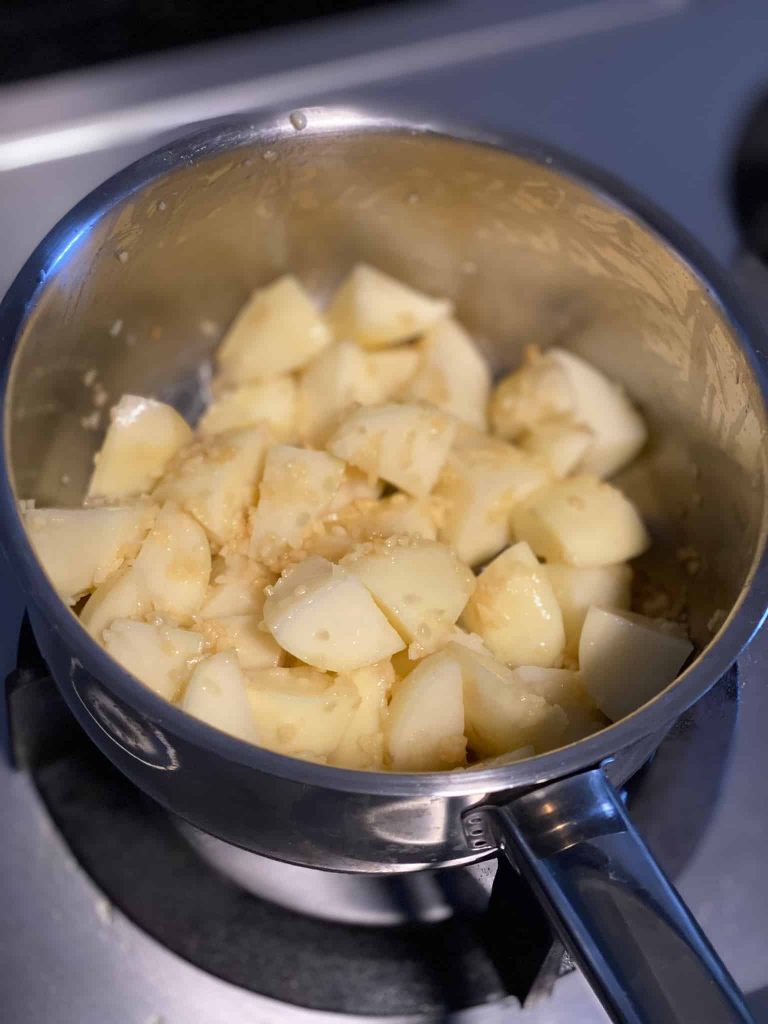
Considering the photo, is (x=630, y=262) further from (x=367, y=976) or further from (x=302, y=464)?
(x=367, y=976)

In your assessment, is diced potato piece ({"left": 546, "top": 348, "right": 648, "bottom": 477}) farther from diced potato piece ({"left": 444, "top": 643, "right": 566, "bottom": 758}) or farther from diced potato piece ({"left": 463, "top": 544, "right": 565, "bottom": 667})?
diced potato piece ({"left": 444, "top": 643, "right": 566, "bottom": 758})

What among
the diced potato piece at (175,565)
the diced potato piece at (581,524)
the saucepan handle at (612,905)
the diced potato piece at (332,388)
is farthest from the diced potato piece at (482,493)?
the saucepan handle at (612,905)

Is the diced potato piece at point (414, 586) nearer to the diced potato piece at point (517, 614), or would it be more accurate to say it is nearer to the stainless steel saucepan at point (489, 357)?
the diced potato piece at point (517, 614)

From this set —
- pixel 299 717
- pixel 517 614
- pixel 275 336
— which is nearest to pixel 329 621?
pixel 299 717

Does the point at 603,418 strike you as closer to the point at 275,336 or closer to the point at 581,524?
the point at 581,524

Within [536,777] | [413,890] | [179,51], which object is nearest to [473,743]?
[413,890]

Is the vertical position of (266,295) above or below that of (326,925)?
above

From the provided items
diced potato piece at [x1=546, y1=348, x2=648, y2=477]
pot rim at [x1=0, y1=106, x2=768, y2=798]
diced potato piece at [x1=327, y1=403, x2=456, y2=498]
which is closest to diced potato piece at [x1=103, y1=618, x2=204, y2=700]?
pot rim at [x1=0, y1=106, x2=768, y2=798]
